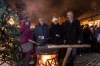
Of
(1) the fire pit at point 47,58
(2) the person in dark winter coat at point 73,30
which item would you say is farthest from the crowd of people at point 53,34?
(1) the fire pit at point 47,58

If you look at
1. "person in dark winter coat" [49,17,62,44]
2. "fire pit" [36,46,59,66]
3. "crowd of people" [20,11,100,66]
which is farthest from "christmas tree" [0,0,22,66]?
"person in dark winter coat" [49,17,62,44]

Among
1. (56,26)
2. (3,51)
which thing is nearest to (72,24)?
(56,26)

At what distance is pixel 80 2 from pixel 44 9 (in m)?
6.89

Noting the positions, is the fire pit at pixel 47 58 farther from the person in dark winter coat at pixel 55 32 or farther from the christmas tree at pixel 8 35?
the person in dark winter coat at pixel 55 32

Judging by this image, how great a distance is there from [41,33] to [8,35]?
3.70 metres

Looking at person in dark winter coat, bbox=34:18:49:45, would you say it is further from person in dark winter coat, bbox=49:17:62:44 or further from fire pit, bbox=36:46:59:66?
fire pit, bbox=36:46:59:66

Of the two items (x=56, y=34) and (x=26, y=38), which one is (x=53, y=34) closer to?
(x=56, y=34)

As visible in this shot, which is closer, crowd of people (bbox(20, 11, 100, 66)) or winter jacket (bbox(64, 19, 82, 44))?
crowd of people (bbox(20, 11, 100, 66))

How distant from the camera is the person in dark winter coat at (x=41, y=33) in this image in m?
6.39

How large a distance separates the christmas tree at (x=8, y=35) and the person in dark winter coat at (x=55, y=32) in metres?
3.89

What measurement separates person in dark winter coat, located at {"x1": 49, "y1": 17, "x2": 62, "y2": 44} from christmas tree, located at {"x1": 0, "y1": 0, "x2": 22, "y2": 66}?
3886mm

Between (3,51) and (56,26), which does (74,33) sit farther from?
(3,51)

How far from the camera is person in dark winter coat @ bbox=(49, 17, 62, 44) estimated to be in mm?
6703

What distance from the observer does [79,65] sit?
680 centimetres
